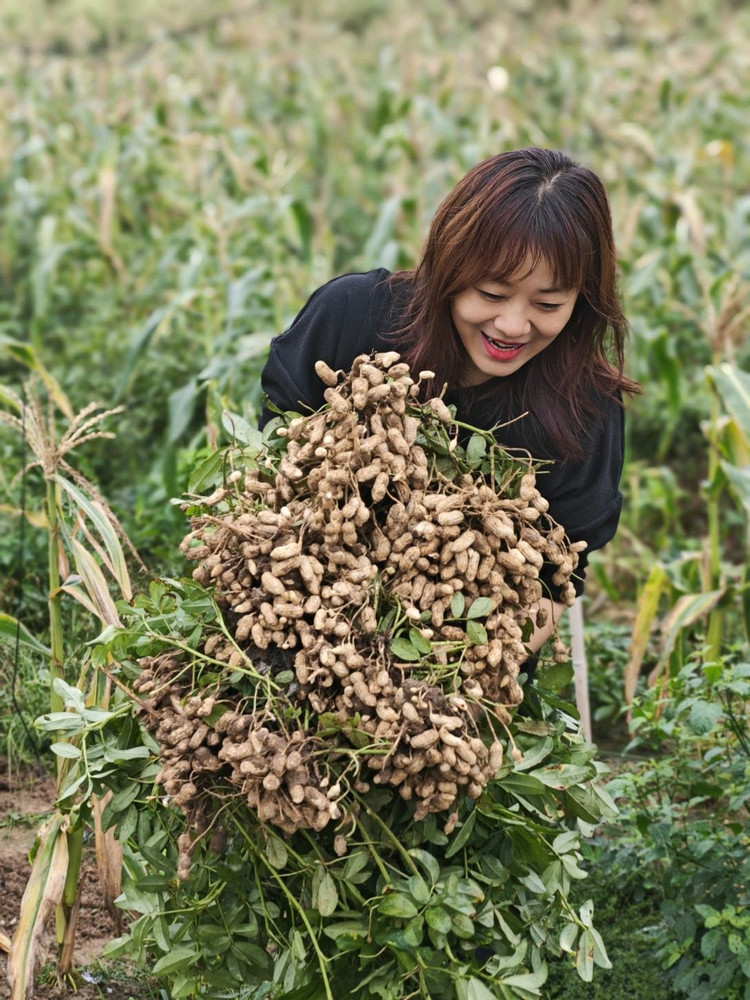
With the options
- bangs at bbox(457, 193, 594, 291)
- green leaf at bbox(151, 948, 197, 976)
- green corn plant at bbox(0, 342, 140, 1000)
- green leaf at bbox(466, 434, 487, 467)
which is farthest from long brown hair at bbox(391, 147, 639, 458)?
green leaf at bbox(151, 948, 197, 976)

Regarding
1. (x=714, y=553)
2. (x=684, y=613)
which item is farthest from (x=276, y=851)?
(x=714, y=553)

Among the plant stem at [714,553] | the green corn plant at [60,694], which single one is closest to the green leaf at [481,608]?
the green corn plant at [60,694]

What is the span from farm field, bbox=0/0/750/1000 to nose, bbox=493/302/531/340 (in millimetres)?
446

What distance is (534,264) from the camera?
5.90ft

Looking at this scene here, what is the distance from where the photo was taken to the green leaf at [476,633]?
5.22 feet

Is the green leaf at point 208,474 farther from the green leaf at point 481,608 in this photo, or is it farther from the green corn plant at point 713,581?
the green corn plant at point 713,581

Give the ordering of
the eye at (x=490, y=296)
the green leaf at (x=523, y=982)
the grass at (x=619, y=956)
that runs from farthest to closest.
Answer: the grass at (x=619, y=956)
the eye at (x=490, y=296)
the green leaf at (x=523, y=982)

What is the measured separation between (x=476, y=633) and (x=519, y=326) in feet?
1.67

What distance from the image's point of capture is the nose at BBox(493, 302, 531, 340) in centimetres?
184

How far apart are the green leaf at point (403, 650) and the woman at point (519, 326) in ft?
0.97

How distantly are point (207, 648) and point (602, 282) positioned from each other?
838 mm

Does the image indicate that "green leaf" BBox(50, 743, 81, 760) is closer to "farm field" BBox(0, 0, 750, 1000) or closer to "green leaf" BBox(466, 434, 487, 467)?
"farm field" BBox(0, 0, 750, 1000)

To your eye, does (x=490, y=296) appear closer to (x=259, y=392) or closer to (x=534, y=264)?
(x=534, y=264)

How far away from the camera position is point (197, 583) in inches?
69.4
